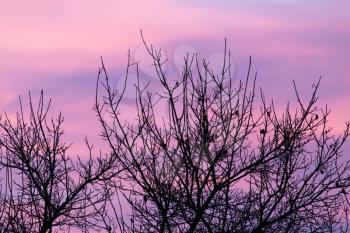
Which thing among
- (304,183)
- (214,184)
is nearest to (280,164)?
(304,183)

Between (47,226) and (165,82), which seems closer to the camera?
(165,82)

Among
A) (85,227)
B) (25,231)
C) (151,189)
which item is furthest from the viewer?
(85,227)

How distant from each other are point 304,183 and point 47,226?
5364 mm

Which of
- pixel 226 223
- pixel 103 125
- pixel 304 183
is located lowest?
pixel 226 223

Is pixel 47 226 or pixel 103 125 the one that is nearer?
pixel 103 125

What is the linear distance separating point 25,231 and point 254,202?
4.62 metres

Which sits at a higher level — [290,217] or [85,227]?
[85,227]

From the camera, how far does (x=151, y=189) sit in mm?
9812

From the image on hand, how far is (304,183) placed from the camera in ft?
34.6

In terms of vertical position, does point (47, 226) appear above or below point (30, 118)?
below

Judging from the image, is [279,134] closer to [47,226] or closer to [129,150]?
[129,150]

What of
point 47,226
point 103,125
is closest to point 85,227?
point 47,226

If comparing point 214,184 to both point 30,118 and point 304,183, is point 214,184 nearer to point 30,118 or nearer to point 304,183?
point 304,183

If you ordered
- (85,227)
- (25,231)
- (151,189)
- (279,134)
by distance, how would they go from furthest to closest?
(85,227) < (25,231) < (279,134) < (151,189)
